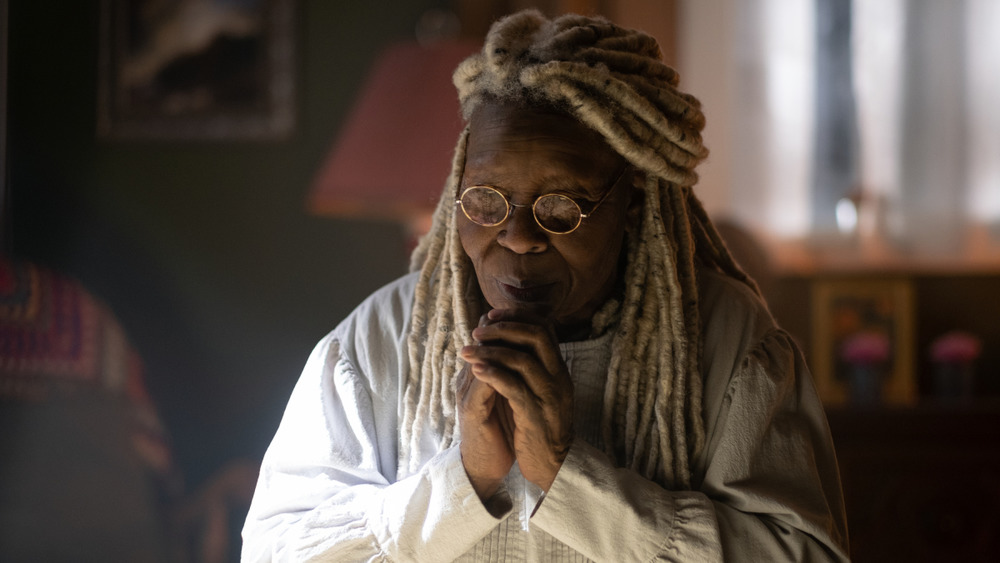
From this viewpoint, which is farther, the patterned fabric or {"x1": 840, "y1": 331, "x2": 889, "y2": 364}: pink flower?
{"x1": 840, "y1": 331, "x2": 889, "y2": 364}: pink flower

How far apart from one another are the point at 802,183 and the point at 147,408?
220 centimetres

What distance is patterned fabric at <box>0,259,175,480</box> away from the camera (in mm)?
2018

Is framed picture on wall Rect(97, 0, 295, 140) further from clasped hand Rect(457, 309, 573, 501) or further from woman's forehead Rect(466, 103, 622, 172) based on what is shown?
clasped hand Rect(457, 309, 573, 501)

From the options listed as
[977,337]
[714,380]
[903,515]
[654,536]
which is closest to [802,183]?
[977,337]

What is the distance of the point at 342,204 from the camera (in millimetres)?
2441

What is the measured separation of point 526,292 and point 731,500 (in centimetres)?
35

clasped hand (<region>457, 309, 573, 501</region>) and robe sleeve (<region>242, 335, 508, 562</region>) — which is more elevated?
clasped hand (<region>457, 309, 573, 501</region>)

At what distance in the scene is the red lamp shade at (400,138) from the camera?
2.31 metres

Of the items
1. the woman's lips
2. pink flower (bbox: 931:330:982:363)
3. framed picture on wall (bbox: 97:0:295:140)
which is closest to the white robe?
the woman's lips

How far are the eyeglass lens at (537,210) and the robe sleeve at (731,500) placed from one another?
0.89 ft

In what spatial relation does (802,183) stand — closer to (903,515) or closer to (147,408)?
(903,515)

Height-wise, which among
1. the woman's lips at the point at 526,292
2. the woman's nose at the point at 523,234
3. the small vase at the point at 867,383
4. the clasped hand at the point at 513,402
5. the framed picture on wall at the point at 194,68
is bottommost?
the small vase at the point at 867,383

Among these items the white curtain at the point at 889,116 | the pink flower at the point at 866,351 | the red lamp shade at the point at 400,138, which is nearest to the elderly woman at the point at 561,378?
the red lamp shade at the point at 400,138

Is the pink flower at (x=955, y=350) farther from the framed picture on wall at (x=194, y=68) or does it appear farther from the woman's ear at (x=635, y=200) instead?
the framed picture on wall at (x=194, y=68)
